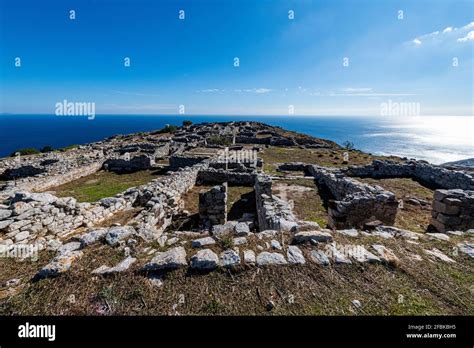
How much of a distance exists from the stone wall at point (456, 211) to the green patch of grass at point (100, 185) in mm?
16250

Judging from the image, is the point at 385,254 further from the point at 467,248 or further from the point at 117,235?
the point at 117,235

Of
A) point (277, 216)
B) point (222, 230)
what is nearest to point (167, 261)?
point (222, 230)

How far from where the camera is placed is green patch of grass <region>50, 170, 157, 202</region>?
14039 mm

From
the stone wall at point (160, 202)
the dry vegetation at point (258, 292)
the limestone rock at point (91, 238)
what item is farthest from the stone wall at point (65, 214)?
the dry vegetation at point (258, 292)

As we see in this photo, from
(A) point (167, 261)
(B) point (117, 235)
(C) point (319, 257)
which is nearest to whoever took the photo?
(A) point (167, 261)

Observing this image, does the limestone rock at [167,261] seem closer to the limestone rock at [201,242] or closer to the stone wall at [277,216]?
Answer: the limestone rock at [201,242]

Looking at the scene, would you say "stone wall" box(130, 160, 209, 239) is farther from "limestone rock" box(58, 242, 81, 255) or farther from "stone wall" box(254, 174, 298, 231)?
"stone wall" box(254, 174, 298, 231)

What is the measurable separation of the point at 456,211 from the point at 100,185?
20.1 metres

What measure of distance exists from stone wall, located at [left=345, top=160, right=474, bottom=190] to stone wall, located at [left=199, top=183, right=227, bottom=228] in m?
14.2

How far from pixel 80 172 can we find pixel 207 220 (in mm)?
16460

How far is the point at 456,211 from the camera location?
7461 millimetres

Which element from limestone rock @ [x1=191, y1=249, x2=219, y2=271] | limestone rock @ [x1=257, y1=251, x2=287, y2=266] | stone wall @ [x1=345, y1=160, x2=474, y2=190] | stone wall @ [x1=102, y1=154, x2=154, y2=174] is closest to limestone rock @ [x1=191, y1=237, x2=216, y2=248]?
limestone rock @ [x1=191, y1=249, x2=219, y2=271]
